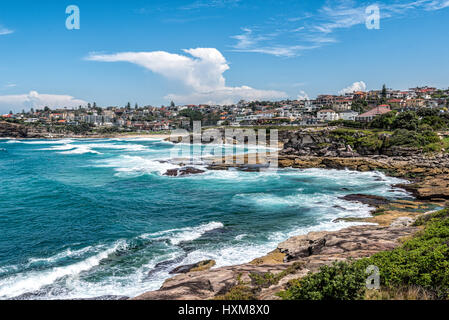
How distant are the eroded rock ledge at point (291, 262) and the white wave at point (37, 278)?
6.21 metres

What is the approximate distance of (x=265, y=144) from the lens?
96.6m

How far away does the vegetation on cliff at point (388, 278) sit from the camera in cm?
Answer: 841

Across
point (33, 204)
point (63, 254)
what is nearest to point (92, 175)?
point (33, 204)

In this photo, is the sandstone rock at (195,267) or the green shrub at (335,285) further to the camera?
the sandstone rock at (195,267)

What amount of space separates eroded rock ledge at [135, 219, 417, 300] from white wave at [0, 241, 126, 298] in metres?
6.21

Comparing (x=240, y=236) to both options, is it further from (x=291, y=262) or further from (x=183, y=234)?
(x=291, y=262)

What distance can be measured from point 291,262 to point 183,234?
954cm

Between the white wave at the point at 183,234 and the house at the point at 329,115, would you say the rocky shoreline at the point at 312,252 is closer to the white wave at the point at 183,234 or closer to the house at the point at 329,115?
the white wave at the point at 183,234

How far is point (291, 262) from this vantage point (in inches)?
612

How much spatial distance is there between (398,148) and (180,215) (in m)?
44.0

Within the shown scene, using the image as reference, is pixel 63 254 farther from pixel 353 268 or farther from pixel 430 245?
pixel 430 245

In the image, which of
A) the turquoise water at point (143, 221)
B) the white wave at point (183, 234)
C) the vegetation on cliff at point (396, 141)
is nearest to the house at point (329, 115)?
the vegetation on cliff at point (396, 141)
